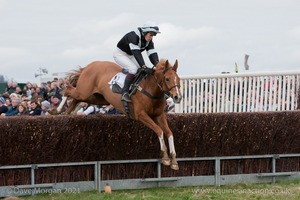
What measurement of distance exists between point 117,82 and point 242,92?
17.0 ft

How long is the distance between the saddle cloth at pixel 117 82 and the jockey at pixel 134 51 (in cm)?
13

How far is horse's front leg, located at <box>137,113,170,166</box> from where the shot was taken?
816 cm

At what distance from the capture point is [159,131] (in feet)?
26.8

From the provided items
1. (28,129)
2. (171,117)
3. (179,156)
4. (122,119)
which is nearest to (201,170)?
(179,156)

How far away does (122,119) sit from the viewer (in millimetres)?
9078

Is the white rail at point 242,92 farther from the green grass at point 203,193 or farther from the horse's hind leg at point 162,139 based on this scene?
the horse's hind leg at point 162,139

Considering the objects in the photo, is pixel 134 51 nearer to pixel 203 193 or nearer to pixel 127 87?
pixel 127 87

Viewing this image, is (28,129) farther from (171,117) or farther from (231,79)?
(231,79)

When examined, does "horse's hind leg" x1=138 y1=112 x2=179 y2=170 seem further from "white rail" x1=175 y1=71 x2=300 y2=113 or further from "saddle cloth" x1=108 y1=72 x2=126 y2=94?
"white rail" x1=175 y1=71 x2=300 y2=113

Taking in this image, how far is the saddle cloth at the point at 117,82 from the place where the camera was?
29.4ft

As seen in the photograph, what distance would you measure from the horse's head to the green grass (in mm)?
1618

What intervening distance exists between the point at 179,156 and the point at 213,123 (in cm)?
88

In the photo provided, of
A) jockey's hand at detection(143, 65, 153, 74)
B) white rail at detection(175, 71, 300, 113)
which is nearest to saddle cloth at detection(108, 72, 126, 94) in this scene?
jockey's hand at detection(143, 65, 153, 74)

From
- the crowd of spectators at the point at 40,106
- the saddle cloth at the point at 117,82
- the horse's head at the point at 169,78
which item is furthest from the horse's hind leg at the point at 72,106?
the horse's head at the point at 169,78
